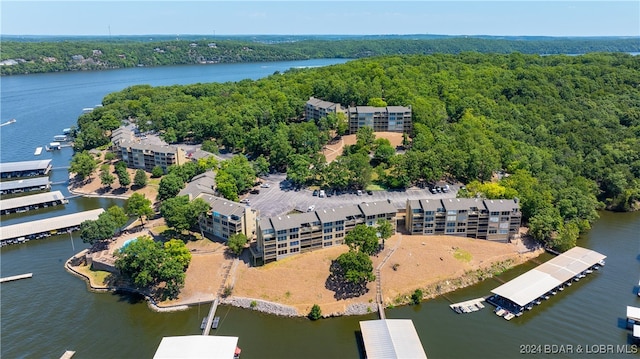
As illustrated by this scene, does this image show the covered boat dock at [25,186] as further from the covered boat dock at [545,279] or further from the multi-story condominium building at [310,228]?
the covered boat dock at [545,279]

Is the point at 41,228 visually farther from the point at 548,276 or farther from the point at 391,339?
the point at 548,276

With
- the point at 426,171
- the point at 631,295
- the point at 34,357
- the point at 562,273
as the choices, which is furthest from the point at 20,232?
the point at 631,295

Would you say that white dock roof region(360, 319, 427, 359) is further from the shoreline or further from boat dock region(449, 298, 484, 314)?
boat dock region(449, 298, 484, 314)

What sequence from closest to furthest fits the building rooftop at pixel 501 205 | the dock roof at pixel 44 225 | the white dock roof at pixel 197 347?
the white dock roof at pixel 197 347, the building rooftop at pixel 501 205, the dock roof at pixel 44 225

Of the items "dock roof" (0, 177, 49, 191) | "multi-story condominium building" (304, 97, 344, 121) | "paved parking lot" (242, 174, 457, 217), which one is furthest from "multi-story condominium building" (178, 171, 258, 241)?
"multi-story condominium building" (304, 97, 344, 121)

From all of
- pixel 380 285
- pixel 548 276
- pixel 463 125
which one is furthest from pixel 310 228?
pixel 463 125

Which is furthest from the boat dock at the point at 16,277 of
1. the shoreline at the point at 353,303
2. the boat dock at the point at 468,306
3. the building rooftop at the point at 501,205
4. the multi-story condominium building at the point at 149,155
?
the building rooftop at the point at 501,205

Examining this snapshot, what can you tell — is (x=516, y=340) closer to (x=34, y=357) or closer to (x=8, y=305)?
(x=34, y=357)
